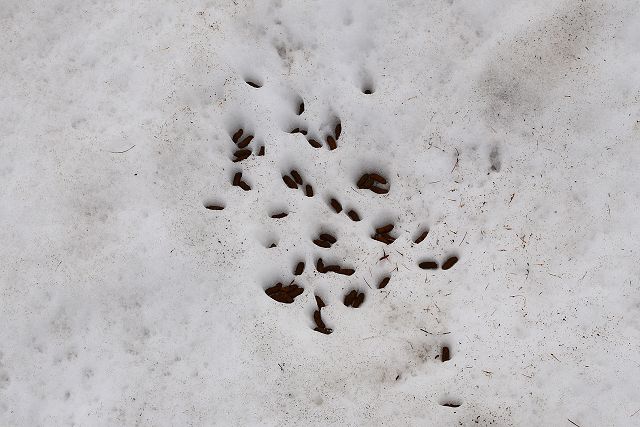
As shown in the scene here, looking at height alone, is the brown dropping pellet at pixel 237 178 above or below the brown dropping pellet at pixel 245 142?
below

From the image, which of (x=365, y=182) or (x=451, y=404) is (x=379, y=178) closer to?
(x=365, y=182)

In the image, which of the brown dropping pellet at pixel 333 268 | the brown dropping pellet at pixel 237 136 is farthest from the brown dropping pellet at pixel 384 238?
the brown dropping pellet at pixel 237 136

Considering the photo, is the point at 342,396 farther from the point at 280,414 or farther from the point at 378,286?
the point at 378,286

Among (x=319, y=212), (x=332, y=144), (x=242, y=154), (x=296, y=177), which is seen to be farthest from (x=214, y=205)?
(x=332, y=144)

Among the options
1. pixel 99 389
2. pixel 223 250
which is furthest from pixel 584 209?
pixel 99 389

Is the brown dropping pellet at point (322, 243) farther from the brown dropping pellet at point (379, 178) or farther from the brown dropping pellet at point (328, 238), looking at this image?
the brown dropping pellet at point (379, 178)

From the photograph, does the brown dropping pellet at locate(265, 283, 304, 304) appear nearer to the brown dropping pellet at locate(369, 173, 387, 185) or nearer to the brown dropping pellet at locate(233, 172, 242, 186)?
the brown dropping pellet at locate(233, 172, 242, 186)
